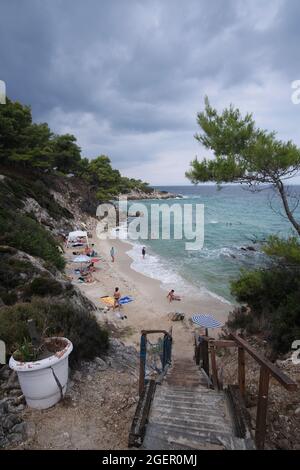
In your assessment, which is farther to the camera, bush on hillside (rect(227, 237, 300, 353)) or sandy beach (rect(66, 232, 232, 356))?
sandy beach (rect(66, 232, 232, 356))

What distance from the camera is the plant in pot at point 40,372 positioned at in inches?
143

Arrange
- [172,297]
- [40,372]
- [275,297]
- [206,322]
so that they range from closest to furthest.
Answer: [40,372], [275,297], [206,322], [172,297]

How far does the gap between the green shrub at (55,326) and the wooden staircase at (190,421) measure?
2.05 meters

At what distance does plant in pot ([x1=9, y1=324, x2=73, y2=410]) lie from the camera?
3643 millimetres

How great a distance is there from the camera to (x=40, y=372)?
3672 millimetres

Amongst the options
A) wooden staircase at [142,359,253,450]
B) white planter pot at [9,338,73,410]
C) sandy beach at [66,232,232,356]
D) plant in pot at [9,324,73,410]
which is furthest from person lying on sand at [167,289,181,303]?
white planter pot at [9,338,73,410]

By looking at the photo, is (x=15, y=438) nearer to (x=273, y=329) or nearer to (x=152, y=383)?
(x=152, y=383)

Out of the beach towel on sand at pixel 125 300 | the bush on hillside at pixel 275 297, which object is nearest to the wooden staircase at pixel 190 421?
the bush on hillside at pixel 275 297

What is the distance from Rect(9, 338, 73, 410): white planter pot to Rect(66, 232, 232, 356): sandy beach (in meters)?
6.13

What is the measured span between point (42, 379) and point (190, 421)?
6.85 feet

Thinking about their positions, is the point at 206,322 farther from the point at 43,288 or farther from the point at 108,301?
the point at 108,301

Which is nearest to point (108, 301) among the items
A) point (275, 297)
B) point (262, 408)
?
point (275, 297)

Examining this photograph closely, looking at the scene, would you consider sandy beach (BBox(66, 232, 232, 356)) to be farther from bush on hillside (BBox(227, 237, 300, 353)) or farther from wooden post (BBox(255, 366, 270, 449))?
wooden post (BBox(255, 366, 270, 449))
